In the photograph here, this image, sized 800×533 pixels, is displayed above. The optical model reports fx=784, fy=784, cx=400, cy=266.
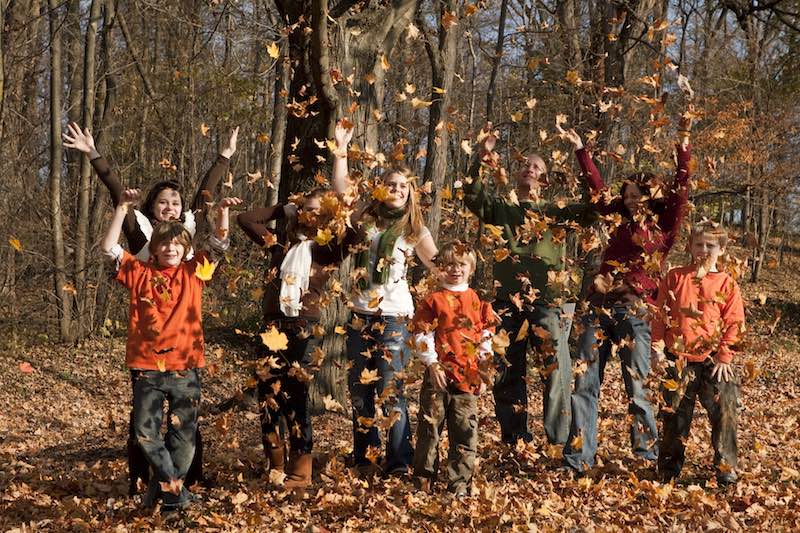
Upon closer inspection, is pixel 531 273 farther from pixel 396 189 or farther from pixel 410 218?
pixel 396 189

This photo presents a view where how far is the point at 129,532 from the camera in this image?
3.93 m

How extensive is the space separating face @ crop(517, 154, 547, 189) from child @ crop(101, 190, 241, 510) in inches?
73.0

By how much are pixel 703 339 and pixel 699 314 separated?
6.2 inches

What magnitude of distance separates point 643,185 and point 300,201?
7.03 ft

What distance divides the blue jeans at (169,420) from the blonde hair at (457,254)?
1489 millimetres

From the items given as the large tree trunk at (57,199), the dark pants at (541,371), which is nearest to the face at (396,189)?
the dark pants at (541,371)

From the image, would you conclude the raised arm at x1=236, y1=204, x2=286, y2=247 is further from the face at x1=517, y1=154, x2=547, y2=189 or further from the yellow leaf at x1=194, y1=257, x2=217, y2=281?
the face at x1=517, y1=154, x2=547, y2=189

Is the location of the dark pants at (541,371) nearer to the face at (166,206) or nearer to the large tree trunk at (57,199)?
the face at (166,206)

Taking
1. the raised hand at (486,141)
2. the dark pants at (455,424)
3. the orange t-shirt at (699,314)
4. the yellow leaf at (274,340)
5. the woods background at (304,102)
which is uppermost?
the woods background at (304,102)

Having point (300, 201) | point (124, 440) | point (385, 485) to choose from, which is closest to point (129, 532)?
point (385, 485)

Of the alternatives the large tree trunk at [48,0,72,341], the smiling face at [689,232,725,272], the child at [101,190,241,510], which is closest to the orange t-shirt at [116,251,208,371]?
the child at [101,190,241,510]

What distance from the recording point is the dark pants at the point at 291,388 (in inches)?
171

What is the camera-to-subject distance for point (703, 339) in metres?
4.63

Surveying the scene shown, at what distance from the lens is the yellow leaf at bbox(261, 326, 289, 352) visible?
415 centimetres
